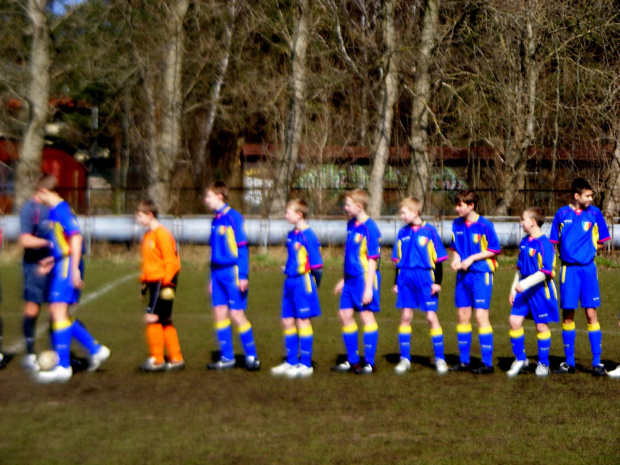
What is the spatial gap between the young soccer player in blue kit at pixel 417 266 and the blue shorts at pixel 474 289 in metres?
0.21

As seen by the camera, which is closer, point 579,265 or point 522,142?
point 579,265

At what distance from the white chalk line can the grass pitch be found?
121 mm

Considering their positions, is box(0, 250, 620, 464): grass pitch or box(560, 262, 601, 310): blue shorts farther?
box(560, 262, 601, 310): blue shorts

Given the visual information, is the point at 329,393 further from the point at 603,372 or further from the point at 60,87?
the point at 60,87

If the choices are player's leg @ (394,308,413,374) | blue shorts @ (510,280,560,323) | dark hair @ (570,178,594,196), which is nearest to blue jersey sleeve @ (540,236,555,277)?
blue shorts @ (510,280,560,323)

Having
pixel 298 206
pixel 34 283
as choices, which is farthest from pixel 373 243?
pixel 34 283

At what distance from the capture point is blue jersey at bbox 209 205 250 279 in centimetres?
840

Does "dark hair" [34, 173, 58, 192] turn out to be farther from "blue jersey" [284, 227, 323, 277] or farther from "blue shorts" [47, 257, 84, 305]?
"blue jersey" [284, 227, 323, 277]

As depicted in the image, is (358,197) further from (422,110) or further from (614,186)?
(422,110)

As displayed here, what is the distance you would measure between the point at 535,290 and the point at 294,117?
760 inches

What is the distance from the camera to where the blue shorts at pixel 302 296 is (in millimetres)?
8312

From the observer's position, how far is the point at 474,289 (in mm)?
8375

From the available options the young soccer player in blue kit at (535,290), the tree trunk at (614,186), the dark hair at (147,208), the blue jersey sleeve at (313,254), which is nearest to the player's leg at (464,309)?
Result: the young soccer player in blue kit at (535,290)

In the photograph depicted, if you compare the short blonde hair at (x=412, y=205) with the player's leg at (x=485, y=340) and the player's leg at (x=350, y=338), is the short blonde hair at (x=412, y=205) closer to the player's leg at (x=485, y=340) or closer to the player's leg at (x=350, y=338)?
the player's leg at (x=350, y=338)
